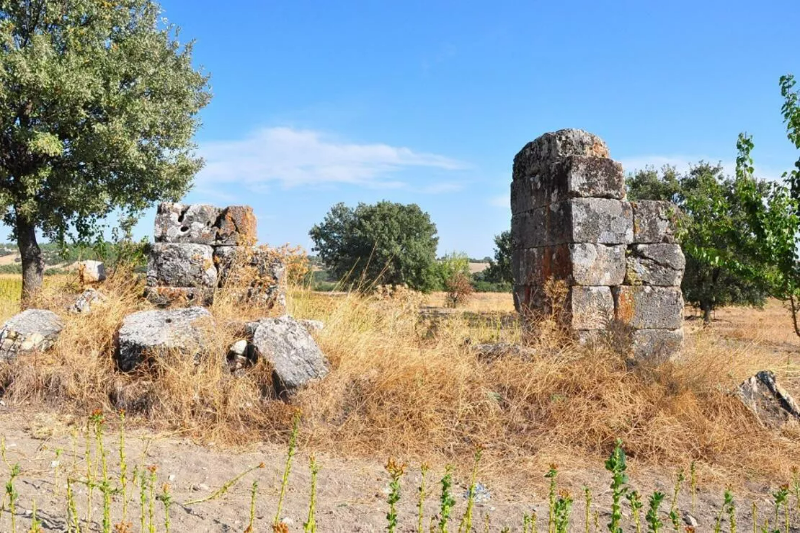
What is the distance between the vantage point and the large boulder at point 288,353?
Answer: 5770 millimetres

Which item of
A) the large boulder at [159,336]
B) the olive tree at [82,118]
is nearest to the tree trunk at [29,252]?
the olive tree at [82,118]

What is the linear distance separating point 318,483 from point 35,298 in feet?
17.8

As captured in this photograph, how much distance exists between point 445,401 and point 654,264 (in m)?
3.97

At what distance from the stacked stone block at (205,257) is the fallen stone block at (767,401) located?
5454 millimetres

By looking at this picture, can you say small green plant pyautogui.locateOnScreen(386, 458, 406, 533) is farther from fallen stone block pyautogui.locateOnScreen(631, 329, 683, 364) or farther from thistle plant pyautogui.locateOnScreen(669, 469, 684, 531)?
fallen stone block pyautogui.locateOnScreen(631, 329, 683, 364)

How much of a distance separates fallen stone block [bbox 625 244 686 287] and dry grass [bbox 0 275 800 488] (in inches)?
58.6

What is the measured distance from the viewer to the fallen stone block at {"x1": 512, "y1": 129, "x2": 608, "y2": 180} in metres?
8.11

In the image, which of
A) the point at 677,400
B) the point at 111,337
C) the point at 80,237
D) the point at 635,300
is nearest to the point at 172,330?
the point at 111,337

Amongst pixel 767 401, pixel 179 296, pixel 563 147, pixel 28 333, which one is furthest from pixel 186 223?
pixel 767 401

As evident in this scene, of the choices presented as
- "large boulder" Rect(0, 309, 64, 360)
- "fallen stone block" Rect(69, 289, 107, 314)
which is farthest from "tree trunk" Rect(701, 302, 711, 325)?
"large boulder" Rect(0, 309, 64, 360)

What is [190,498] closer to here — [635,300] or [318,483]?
[318,483]

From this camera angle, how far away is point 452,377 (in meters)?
6.14

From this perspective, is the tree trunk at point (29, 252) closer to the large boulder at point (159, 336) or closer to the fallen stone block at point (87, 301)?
the fallen stone block at point (87, 301)

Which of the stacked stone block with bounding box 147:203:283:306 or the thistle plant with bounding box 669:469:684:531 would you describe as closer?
the thistle plant with bounding box 669:469:684:531
